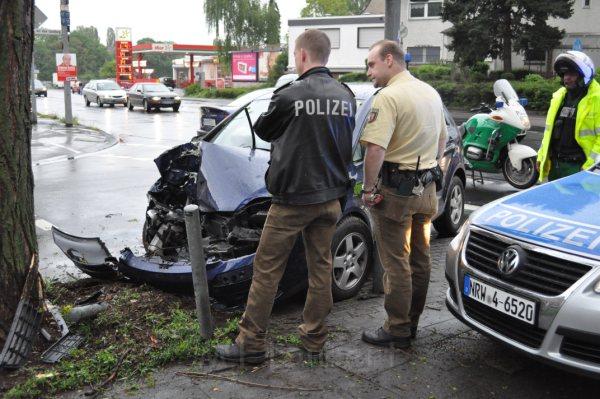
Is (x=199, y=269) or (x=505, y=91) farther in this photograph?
(x=505, y=91)

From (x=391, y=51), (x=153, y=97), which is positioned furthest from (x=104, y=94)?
(x=391, y=51)

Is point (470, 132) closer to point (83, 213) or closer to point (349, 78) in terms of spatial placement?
point (83, 213)

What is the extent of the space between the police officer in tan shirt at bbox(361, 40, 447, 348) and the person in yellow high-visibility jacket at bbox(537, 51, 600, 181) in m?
1.73

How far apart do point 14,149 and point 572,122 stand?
435 centimetres

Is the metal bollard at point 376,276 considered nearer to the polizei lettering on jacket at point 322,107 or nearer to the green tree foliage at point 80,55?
the polizei lettering on jacket at point 322,107

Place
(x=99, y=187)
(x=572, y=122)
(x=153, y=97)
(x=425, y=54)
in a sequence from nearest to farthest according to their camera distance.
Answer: (x=572, y=122), (x=99, y=187), (x=153, y=97), (x=425, y=54)

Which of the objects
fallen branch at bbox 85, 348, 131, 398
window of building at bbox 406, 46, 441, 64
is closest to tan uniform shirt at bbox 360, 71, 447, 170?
fallen branch at bbox 85, 348, 131, 398

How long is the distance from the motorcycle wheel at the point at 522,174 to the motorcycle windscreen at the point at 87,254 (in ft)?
22.8

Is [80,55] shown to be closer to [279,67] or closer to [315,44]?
[279,67]

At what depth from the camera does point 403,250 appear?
3.76 meters

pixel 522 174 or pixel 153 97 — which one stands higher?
pixel 153 97

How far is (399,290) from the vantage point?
12.4 ft

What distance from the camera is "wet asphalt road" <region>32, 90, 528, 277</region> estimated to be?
6961 millimetres

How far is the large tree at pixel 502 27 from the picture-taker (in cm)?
2797
